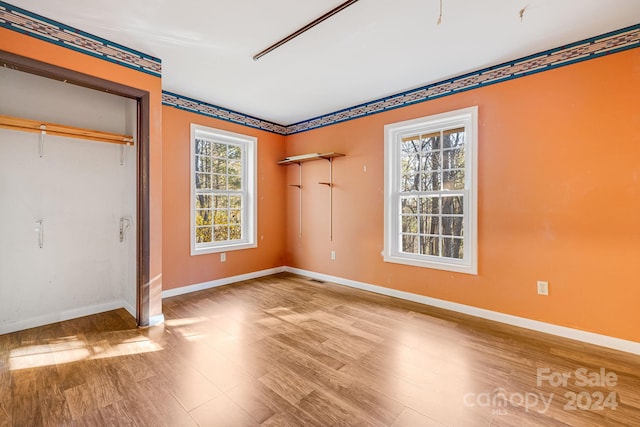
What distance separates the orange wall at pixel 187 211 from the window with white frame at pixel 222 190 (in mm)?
101

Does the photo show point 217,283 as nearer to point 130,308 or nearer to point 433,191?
point 130,308

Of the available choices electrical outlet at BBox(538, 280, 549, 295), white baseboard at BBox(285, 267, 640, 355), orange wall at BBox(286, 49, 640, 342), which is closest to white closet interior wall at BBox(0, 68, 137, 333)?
white baseboard at BBox(285, 267, 640, 355)

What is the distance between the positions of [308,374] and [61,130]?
326 centimetres

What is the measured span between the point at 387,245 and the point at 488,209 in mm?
1302

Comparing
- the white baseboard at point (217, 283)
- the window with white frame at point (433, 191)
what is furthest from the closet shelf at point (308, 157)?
the white baseboard at point (217, 283)

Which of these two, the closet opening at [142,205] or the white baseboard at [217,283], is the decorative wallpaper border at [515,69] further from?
the white baseboard at [217,283]

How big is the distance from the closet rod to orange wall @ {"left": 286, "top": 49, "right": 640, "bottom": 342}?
3467 millimetres

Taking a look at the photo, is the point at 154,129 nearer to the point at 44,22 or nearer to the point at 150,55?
the point at 150,55

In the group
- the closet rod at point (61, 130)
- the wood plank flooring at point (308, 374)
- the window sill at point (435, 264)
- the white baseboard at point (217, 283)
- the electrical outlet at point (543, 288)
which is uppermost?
the closet rod at point (61, 130)

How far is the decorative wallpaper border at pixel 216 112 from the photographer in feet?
12.1

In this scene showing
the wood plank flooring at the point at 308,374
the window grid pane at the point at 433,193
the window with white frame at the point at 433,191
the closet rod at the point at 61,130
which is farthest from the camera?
the window grid pane at the point at 433,193

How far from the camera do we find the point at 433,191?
348 centimetres

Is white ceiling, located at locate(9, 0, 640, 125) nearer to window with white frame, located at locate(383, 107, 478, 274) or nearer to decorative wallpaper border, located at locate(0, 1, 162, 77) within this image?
decorative wallpaper border, located at locate(0, 1, 162, 77)

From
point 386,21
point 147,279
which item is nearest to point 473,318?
point 386,21
